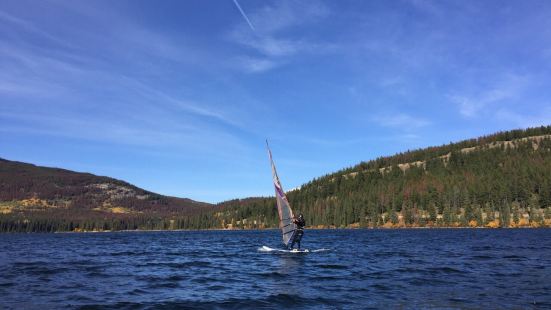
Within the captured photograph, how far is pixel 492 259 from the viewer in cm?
4006

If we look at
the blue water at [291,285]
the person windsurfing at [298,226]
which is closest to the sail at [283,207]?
the person windsurfing at [298,226]

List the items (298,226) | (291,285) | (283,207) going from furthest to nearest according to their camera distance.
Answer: (298,226) → (283,207) → (291,285)

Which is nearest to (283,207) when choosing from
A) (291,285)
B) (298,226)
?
(298,226)

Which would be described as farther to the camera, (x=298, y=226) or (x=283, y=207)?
(x=298, y=226)

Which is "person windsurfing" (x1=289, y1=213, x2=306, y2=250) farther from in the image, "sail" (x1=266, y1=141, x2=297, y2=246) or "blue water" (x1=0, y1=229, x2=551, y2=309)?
"blue water" (x1=0, y1=229, x2=551, y2=309)

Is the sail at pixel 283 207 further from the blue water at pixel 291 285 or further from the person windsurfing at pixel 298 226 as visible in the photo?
the blue water at pixel 291 285

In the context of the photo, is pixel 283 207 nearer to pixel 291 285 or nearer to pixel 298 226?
pixel 298 226

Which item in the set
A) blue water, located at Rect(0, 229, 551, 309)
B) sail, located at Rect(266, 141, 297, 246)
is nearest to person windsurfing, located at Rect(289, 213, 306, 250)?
sail, located at Rect(266, 141, 297, 246)

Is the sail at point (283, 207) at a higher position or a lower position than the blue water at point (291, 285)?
higher

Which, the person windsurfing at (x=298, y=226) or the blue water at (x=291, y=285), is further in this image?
the person windsurfing at (x=298, y=226)

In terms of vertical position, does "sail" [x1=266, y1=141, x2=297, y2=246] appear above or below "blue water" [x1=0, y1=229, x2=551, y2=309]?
above

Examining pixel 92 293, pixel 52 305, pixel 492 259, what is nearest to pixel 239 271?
pixel 92 293

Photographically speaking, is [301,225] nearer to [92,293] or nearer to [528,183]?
[92,293]

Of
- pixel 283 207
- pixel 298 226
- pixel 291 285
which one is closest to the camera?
pixel 291 285
